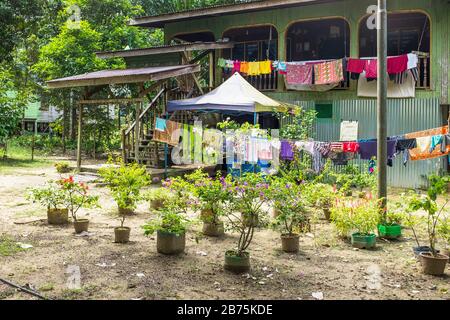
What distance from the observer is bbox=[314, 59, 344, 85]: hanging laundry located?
1476cm

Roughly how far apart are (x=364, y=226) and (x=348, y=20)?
10.0 m

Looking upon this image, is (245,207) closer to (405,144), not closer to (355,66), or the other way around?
(405,144)

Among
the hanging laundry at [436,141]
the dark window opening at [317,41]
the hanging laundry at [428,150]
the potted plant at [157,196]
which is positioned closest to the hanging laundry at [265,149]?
the potted plant at [157,196]

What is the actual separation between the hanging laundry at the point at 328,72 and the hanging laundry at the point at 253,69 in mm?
2104

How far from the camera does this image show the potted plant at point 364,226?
293 inches

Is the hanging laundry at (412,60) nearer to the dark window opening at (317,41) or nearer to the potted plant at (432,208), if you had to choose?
the dark window opening at (317,41)

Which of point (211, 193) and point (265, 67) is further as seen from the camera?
point (265, 67)

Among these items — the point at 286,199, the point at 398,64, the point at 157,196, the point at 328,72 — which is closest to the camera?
the point at 286,199

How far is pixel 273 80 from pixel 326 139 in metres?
3.33

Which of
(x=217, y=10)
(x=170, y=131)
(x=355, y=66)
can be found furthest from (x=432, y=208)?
(x=217, y=10)

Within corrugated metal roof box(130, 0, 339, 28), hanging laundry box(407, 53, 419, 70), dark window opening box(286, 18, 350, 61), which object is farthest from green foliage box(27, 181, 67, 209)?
dark window opening box(286, 18, 350, 61)

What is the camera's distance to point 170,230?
667 centimetres

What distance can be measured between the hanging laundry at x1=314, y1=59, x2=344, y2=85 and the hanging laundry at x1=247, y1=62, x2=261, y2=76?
2.10 meters

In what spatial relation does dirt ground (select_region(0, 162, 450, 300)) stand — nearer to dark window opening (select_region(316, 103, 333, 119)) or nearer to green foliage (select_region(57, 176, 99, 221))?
green foliage (select_region(57, 176, 99, 221))
